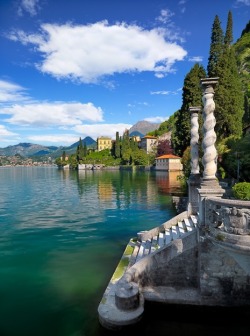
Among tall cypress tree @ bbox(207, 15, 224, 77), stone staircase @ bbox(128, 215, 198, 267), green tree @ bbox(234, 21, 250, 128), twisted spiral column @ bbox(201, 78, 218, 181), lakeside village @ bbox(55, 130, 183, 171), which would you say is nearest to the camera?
twisted spiral column @ bbox(201, 78, 218, 181)

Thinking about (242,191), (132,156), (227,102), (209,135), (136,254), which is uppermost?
(227,102)

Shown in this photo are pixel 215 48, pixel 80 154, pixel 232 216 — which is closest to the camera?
pixel 232 216

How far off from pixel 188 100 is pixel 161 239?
26.1 metres

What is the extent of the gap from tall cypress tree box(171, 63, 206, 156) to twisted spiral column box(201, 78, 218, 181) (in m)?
25.1

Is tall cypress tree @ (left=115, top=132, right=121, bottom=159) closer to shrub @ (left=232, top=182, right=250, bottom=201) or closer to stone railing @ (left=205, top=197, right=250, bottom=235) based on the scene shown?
shrub @ (left=232, top=182, right=250, bottom=201)

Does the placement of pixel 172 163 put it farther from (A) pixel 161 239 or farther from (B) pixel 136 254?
(B) pixel 136 254

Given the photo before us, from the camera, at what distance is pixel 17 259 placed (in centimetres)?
1460

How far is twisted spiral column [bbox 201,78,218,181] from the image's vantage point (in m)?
9.24

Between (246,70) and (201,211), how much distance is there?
71695 mm

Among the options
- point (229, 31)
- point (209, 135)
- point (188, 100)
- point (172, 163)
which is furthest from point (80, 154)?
point (209, 135)

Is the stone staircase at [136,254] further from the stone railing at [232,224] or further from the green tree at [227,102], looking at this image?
the green tree at [227,102]

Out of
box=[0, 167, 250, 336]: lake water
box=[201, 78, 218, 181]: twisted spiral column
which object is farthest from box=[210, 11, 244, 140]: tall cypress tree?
box=[201, 78, 218, 181]: twisted spiral column

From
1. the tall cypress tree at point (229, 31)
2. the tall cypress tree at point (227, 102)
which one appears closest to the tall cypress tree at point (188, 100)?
the tall cypress tree at point (227, 102)

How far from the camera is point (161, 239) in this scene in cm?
1209
